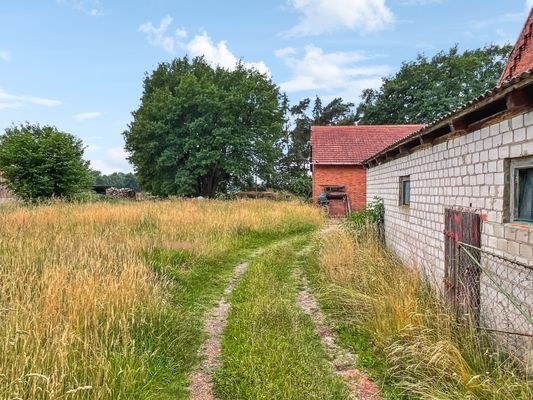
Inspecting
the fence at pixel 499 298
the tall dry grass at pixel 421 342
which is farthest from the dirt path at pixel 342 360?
the fence at pixel 499 298

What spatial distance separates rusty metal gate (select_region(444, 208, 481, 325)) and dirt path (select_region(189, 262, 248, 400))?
8.83 feet

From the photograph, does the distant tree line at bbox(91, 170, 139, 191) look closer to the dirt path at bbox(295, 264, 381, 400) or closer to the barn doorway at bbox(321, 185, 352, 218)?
the barn doorway at bbox(321, 185, 352, 218)

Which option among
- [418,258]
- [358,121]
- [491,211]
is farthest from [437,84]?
[491,211]

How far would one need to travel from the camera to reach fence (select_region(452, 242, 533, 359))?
3.10 meters

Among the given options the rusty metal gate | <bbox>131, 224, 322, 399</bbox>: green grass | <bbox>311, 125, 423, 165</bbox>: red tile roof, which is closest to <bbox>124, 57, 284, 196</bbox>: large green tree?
<bbox>311, 125, 423, 165</bbox>: red tile roof

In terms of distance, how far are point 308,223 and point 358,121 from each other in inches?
1208

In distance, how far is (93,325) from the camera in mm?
3594

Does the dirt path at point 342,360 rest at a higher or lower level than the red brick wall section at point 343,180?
lower

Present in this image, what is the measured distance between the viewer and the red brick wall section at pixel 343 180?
20641 millimetres

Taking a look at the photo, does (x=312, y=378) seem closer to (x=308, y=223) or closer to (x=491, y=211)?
(x=491, y=211)

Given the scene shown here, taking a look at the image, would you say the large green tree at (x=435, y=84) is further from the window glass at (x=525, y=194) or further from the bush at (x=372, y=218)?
the window glass at (x=525, y=194)

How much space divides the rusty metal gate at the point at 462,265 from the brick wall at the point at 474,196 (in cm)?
11

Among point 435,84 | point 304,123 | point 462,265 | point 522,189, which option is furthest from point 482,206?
point 304,123

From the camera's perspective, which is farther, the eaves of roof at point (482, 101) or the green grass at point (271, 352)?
the green grass at point (271, 352)
